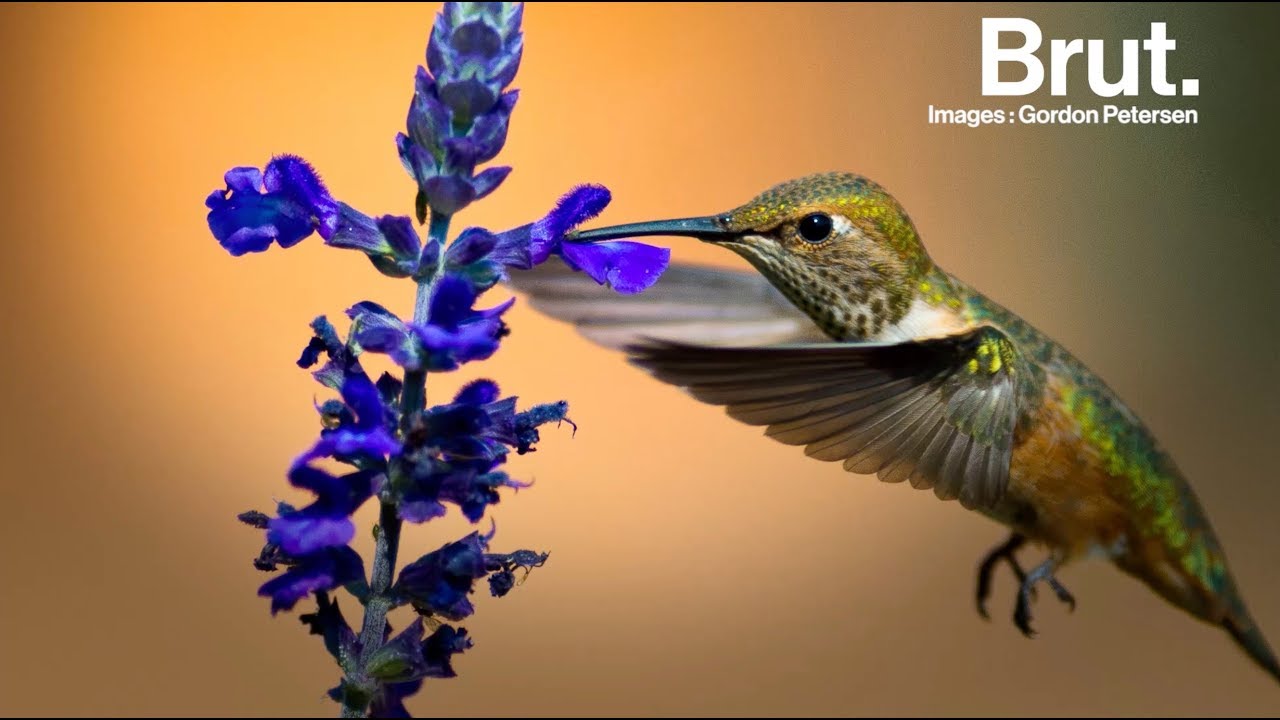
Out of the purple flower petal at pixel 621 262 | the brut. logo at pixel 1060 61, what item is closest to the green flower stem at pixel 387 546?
the purple flower petal at pixel 621 262

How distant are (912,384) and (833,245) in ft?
0.62

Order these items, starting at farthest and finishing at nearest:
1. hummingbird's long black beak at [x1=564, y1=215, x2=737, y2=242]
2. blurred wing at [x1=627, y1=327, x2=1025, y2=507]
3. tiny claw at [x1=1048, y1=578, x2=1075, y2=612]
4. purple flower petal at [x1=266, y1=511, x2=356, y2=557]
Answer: tiny claw at [x1=1048, y1=578, x2=1075, y2=612] < blurred wing at [x1=627, y1=327, x2=1025, y2=507] < hummingbird's long black beak at [x1=564, y1=215, x2=737, y2=242] < purple flower petal at [x1=266, y1=511, x2=356, y2=557]

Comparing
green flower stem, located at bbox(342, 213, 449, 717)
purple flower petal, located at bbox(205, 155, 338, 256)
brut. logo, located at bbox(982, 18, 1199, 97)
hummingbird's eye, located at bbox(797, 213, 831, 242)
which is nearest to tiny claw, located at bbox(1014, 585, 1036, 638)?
hummingbird's eye, located at bbox(797, 213, 831, 242)

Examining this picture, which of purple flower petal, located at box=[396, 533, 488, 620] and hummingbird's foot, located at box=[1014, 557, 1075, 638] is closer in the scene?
purple flower petal, located at box=[396, 533, 488, 620]

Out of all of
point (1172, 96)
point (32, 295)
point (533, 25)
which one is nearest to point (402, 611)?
point (32, 295)

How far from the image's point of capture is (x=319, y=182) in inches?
41.7

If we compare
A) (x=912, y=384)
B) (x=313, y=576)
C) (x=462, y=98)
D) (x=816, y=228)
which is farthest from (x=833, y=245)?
(x=313, y=576)

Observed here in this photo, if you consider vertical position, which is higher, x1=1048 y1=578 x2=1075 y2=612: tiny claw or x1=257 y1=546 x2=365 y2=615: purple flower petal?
x1=257 y1=546 x2=365 y2=615: purple flower petal

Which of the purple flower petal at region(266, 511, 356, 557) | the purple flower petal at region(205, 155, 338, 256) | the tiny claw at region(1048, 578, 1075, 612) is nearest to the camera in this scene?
the purple flower petal at region(266, 511, 356, 557)

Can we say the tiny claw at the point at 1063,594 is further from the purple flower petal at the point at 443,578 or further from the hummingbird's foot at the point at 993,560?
the purple flower petal at the point at 443,578

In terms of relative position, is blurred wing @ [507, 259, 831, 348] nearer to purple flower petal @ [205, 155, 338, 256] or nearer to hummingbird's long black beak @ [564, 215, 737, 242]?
hummingbird's long black beak @ [564, 215, 737, 242]

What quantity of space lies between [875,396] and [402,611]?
2.41m

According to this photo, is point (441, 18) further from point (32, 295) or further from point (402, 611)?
point (32, 295)

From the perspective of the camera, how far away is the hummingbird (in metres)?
1.36
